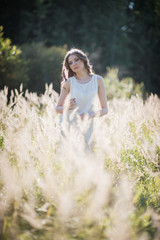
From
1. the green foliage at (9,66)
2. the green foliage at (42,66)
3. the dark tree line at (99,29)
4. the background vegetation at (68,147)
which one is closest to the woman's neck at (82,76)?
the background vegetation at (68,147)

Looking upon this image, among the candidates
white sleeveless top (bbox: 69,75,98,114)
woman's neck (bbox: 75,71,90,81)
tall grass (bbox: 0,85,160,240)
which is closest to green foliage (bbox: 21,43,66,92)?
woman's neck (bbox: 75,71,90,81)

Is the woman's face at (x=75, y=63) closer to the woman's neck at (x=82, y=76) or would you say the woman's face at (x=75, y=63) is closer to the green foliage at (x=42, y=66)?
the woman's neck at (x=82, y=76)

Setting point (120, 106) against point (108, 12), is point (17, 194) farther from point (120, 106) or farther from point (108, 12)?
point (108, 12)

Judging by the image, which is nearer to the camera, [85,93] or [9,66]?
[85,93]

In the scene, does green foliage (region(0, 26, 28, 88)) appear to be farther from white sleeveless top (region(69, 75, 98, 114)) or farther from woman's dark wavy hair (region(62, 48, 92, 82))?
white sleeveless top (region(69, 75, 98, 114))

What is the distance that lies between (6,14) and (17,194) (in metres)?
16.9

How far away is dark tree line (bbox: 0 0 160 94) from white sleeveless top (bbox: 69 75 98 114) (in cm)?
1499

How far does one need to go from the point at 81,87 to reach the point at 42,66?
7317 millimetres

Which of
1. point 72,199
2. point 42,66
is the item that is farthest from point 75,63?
point 42,66

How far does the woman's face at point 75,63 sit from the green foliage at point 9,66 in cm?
411

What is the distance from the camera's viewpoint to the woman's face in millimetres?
2678

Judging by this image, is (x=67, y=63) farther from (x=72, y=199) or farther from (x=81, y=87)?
(x=72, y=199)

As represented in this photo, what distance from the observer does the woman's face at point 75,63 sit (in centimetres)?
268

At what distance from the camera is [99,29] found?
24000 millimetres
